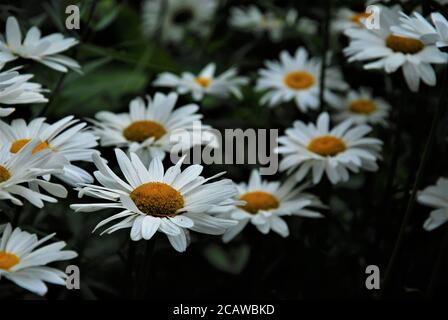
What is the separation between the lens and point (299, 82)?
42.2 inches

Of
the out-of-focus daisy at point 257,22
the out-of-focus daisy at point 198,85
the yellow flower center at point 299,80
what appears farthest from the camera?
the out-of-focus daisy at point 257,22

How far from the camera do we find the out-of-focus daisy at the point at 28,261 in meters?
0.53

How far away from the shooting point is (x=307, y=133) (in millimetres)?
855

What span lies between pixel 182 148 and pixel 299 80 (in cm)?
39

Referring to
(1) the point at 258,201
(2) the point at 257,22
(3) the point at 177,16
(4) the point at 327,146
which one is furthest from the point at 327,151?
(3) the point at 177,16

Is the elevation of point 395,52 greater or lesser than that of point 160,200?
greater

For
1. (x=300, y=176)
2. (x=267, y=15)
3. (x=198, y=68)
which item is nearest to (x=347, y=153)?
(x=300, y=176)

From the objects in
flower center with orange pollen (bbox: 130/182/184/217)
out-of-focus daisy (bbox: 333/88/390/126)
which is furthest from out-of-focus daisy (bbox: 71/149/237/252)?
out-of-focus daisy (bbox: 333/88/390/126)

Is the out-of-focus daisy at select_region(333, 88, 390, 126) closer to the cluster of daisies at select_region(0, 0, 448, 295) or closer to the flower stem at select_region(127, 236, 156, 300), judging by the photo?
the cluster of daisies at select_region(0, 0, 448, 295)

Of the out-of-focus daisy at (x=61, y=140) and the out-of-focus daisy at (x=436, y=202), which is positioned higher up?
the out-of-focus daisy at (x=61, y=140)

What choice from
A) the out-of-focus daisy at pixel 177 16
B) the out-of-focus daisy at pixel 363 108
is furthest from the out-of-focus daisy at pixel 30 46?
the out-of-focus daisy at pixel 177 16

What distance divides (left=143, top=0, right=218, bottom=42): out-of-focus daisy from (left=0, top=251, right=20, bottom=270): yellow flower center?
3.48 feet

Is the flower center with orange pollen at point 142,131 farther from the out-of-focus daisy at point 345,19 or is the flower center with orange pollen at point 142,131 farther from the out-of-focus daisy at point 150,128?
the out-of-focus daisy at point 345,19

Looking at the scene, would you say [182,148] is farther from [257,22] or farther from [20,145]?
[257,22]
